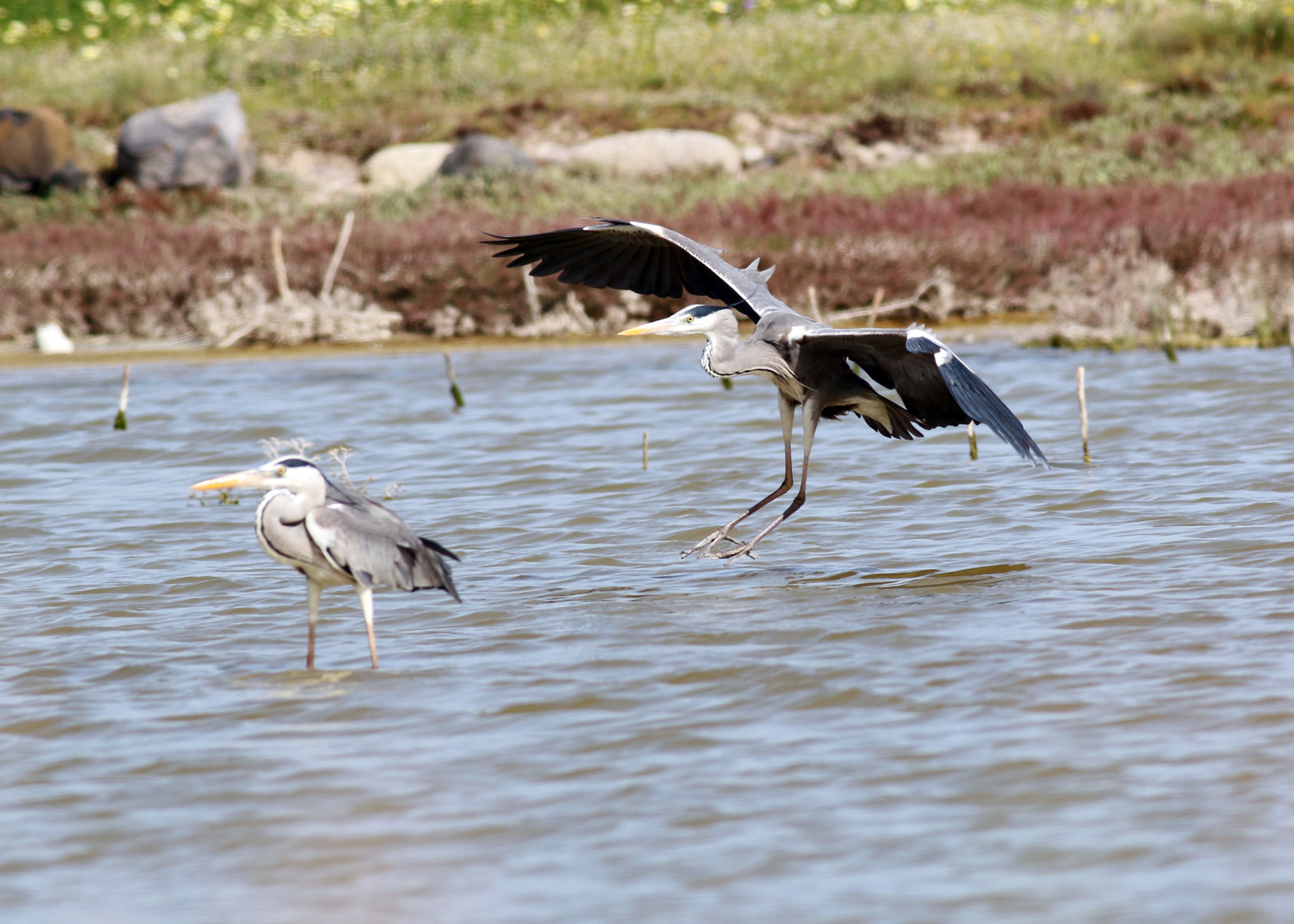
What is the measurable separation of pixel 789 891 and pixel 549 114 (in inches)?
846

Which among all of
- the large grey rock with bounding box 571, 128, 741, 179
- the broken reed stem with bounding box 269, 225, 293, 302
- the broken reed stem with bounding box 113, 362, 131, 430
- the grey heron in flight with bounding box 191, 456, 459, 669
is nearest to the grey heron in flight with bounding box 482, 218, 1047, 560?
the grey heron in flight with bounding box 191, 456, 459, 669

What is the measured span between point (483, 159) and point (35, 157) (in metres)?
5.41

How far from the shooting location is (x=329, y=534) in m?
5.00

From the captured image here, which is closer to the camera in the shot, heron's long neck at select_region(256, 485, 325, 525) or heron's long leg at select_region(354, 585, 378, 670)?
heron's long neck at select_region(256, 485, 325, 525)

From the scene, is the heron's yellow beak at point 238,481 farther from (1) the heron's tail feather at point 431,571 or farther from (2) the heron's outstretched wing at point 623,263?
(2) the heron's outstretched wing at point 623,263

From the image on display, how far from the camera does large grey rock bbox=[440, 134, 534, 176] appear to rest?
20.3m

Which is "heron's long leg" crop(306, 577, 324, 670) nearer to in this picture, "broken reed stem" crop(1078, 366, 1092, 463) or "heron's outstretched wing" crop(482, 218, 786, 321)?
"heron's outstretched wing" crop(482, 218, 786, 321)

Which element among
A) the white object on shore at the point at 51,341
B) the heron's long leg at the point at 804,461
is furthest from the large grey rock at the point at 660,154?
the heron's long leg at the point at 804,461

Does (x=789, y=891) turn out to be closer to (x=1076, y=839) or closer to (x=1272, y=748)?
(x=1076, y=839)

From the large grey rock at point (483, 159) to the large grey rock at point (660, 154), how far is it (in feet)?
3.34

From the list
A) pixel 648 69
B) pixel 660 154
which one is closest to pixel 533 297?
pixel 660 154

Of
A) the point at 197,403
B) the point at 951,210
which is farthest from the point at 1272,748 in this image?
the point at 951,210

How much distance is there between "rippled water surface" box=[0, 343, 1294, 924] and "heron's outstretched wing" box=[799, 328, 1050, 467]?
0.63m

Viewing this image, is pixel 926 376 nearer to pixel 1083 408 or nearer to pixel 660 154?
pixel 1083 408
